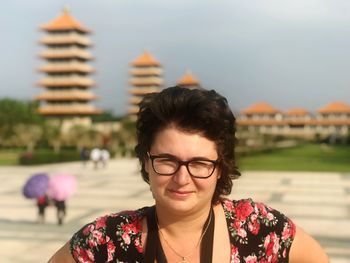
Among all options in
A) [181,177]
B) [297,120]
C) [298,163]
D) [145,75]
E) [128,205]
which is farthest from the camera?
[297,120]

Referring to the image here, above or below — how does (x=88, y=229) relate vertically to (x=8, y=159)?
above

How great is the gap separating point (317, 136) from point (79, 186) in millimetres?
68833

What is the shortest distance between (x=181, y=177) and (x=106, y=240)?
0.35 meters

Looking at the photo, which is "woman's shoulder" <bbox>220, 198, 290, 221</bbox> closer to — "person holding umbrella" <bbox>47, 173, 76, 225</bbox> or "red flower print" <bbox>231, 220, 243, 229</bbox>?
"red flower print" <bbox>231, 220, 243, 229</bbox>

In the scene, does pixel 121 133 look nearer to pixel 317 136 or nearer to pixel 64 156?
pixel 64 156

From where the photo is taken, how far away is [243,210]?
1706 millimetres

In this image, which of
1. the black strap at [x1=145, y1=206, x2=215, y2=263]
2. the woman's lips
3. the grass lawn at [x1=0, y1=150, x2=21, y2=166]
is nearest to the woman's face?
the woman's lips

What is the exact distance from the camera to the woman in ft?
4.98

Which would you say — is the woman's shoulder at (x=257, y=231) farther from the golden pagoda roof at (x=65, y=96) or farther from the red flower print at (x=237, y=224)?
the golden pagoda roof at (x=65, y=96)

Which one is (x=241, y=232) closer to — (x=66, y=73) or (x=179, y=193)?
(x=179, y=193)

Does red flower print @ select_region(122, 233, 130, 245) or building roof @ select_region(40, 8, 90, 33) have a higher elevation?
building roof @ select_region(40, 8, 90, 33)

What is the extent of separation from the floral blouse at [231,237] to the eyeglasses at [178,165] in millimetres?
229

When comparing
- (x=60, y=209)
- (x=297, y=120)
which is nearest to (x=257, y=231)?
(x=60, y=209)

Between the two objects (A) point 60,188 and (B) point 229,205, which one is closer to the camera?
(B) point 229,205
